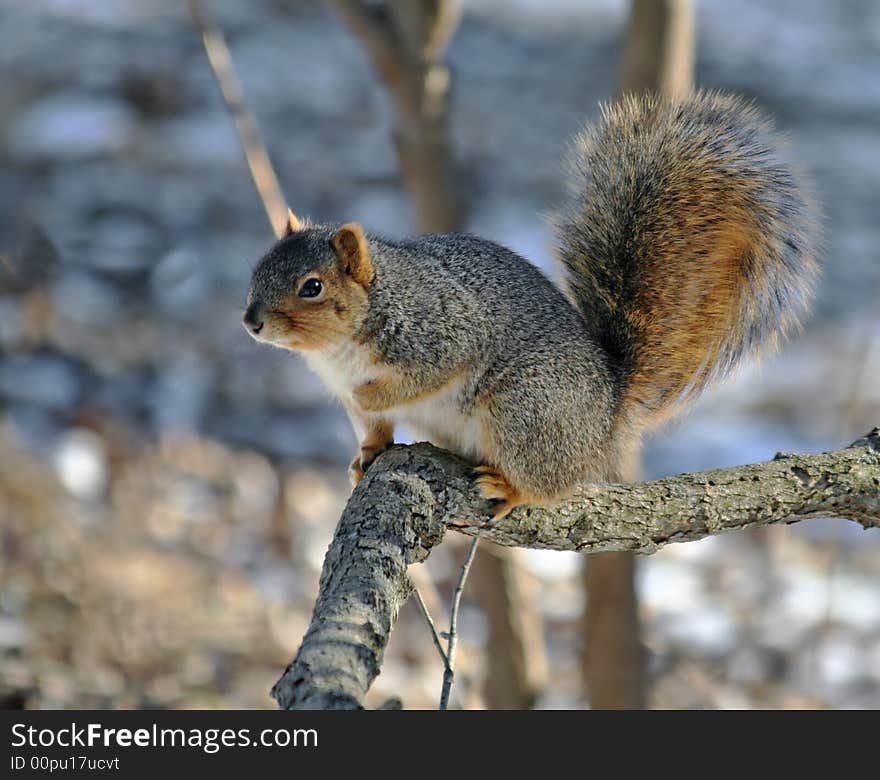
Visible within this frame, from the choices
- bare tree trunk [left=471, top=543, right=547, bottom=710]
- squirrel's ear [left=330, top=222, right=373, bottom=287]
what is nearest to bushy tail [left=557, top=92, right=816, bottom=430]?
squirrel's ear [left=330, top=222, right=373, bottom=287]

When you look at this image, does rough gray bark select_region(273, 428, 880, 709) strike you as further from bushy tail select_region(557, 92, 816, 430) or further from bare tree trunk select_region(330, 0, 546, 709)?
bare tree trunk select_region(330, 0, 546, 709)

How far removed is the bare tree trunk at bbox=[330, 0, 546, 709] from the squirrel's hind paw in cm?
94

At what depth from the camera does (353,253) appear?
230cm

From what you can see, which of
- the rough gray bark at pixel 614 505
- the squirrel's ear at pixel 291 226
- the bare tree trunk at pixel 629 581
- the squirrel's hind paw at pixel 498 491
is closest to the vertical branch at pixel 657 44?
the bare tree trunk at pixel 629 581

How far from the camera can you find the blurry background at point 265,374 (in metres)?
3.70

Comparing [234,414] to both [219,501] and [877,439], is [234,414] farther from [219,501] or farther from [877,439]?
[877,439]

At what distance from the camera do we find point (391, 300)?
2332 millimetres

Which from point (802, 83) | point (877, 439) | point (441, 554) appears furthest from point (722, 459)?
point (802, 83)

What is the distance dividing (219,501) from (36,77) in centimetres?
299

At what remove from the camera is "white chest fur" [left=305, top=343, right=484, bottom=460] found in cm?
229

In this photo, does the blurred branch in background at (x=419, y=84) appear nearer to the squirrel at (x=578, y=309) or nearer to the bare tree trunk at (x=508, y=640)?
the squirrel at (x=578, y=309)

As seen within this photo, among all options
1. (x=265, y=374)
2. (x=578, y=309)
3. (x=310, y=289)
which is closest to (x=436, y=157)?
(x=578, y=309)

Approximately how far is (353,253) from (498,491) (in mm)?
536

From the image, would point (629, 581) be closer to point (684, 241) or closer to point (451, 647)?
point (684, 241)
